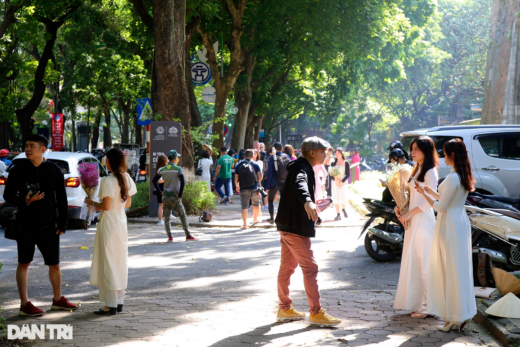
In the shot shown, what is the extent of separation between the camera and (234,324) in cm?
584

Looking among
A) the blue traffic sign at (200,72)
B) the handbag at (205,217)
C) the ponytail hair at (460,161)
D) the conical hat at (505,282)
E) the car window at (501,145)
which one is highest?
the blue traffic sign at (200,72)

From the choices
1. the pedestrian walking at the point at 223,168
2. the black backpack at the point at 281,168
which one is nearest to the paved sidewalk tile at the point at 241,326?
the black backpack at the point at 281,168

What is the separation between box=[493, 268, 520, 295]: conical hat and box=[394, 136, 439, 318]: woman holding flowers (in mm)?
924

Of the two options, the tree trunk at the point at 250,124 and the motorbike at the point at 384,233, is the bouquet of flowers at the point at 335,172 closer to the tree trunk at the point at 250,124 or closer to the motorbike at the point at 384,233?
the motorbike at the point at 384,233

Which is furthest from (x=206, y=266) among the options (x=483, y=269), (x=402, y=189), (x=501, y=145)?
(x=501, y=145)

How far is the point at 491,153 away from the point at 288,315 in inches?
285

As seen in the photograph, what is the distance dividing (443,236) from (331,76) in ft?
97.3

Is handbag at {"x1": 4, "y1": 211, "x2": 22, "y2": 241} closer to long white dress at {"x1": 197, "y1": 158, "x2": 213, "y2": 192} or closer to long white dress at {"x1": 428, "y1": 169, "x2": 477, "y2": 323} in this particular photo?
long white dress at {"x1": 428, "y1": 169, "x2": 477, "y2": 323}

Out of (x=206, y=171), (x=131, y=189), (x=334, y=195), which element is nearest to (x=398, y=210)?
(x=131, y=189)

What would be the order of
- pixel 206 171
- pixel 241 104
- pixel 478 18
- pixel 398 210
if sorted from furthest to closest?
pixel 478 18 < pixel 241 104 < pixel 206 171 < pixel 398 210

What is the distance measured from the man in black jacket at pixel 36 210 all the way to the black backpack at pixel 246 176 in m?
7.64

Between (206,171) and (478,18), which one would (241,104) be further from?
(478,18)

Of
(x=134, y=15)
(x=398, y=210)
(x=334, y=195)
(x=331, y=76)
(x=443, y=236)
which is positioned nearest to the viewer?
(x=443, y=236)

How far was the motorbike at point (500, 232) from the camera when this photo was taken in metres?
7.70
